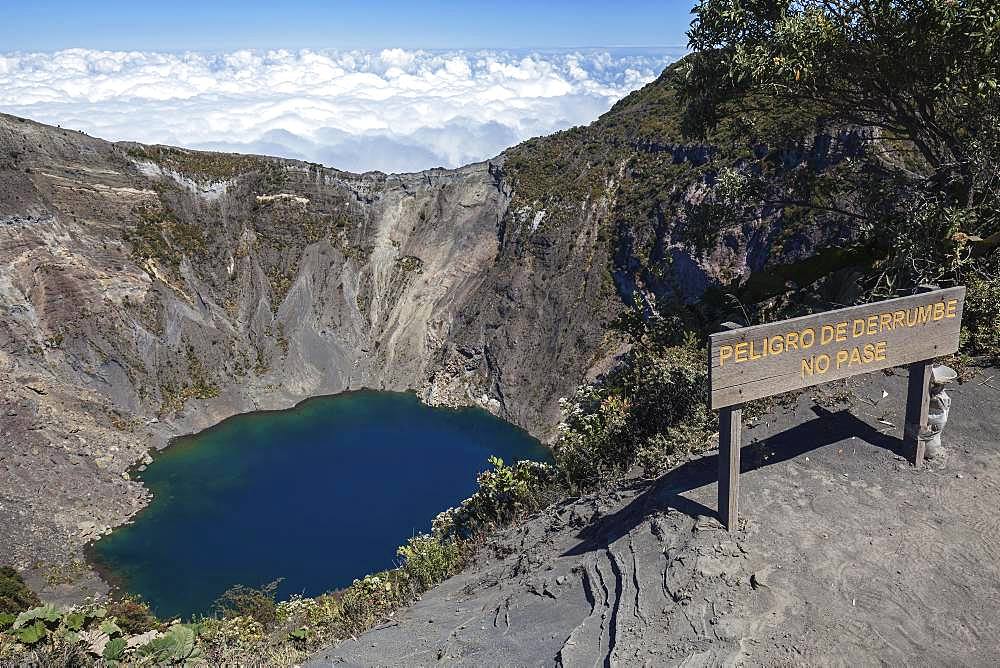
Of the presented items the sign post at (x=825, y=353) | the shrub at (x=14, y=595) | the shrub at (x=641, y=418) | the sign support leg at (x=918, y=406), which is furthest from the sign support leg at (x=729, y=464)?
the shrub at (x=14, y=595)

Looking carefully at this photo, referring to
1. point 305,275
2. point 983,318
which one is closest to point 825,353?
point 983,318

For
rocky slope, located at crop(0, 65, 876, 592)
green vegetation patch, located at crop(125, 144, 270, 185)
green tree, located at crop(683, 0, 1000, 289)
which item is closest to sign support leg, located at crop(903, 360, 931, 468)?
green tree, located at crop(683, 0, 1000, 289)

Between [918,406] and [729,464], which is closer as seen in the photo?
[729,464]

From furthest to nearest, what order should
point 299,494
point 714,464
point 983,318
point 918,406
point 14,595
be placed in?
point 299,494, point 14,595, point 983,318, point 714,464, point 918,406

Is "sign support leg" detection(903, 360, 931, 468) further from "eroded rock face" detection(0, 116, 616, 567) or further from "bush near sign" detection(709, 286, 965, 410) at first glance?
"eroded rock face" detection(0, 116, 616, 567)

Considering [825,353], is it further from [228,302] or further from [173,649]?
[228,302]

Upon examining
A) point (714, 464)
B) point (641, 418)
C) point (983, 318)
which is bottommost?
point (641, 418)

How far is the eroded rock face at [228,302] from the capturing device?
33312mm

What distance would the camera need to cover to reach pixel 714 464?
31.8 feet

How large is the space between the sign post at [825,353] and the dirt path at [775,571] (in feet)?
2.07

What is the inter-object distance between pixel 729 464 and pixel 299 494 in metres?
25.4

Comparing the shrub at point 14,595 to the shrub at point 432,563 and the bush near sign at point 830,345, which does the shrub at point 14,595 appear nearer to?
the shrub at point 432,563

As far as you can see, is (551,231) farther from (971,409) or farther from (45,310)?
(971,409)

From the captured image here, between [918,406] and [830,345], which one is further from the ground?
[830,345]
